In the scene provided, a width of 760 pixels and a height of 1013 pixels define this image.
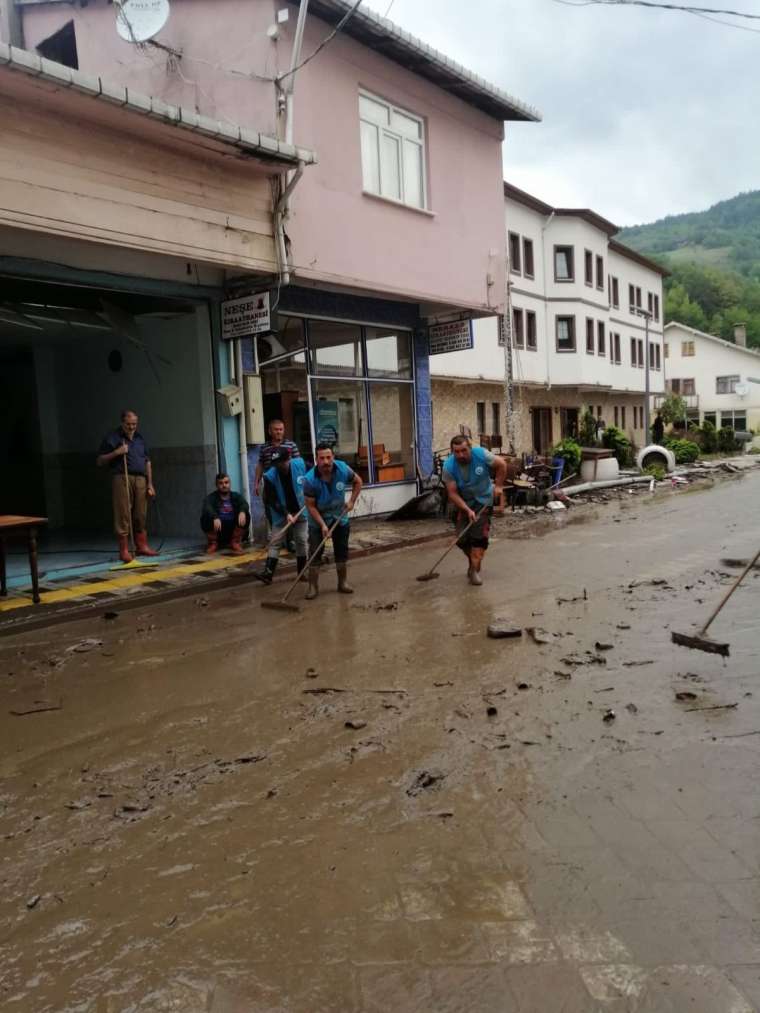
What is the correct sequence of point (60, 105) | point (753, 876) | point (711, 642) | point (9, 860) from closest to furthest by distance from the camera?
1. point (753, 876)
2. point (9, 860)
3. point (711, 642)
4. point (60, 105)

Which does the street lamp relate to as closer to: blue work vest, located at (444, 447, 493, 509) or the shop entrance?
the shop entrance

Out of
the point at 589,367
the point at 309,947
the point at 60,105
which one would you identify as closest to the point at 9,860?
the point at 309,947

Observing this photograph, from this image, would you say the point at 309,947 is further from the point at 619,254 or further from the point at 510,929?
the point at 619,254

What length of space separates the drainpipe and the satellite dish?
62.6 inches

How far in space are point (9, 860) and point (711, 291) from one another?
98791mm

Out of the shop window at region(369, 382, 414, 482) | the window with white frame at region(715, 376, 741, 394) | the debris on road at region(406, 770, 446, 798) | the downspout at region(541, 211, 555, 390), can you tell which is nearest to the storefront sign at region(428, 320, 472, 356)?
the shop window at region(369, 382, 414, 482)

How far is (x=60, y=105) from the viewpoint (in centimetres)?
805

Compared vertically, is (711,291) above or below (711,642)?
above

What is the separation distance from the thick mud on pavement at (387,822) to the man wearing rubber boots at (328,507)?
1.93 meters

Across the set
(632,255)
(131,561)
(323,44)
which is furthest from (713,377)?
(131,561)

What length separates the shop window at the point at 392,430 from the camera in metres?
14.7

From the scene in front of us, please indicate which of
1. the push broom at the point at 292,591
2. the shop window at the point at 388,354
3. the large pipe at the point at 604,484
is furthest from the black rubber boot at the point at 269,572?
the large pipe at the point at 604,484

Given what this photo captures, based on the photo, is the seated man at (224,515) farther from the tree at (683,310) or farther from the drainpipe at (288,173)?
the tree at (683,310)

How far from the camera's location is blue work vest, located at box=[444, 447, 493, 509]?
349 inches
